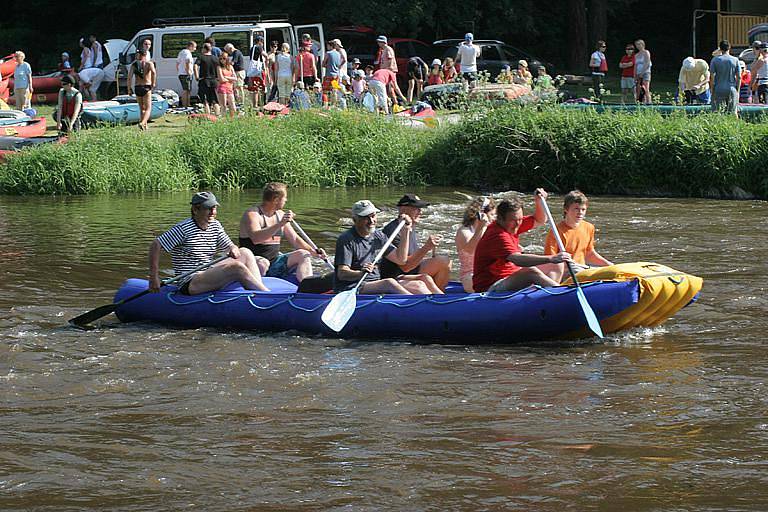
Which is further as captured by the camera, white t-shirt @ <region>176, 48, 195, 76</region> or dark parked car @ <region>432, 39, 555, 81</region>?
dark parked car @ <region>432, 39, 555, 81</region>

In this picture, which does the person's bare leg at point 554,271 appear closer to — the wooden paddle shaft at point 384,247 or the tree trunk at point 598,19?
the wooden paddle shaft at point 384,247

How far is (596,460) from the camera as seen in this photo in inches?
273

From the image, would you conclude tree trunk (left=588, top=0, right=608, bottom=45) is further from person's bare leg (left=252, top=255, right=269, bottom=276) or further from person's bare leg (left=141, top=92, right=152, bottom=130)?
person's bare leg (left=252, top=255, right=269, bottom=276)

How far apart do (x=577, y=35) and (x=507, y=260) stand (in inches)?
1027

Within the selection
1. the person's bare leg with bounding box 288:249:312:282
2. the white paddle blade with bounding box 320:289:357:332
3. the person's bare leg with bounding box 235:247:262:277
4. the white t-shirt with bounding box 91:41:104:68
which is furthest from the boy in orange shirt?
the white t-shirt with bounding box 91:41:104:68

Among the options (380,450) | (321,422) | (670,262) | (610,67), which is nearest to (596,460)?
(380,450)

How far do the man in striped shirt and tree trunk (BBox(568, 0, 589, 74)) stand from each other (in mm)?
25349

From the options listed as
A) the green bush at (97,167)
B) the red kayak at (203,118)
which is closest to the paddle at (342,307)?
the green bush at (97,167)

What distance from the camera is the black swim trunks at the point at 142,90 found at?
2206 cm

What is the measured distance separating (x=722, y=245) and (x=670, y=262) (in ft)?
4.34

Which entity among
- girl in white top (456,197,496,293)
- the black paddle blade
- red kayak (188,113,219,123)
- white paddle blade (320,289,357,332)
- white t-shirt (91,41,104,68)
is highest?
white t-shirt (91,41,104,68)

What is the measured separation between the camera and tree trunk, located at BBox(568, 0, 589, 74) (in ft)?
113

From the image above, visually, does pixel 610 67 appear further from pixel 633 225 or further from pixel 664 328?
pixel 664 328

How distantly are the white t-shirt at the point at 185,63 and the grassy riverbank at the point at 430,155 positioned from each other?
4.22 metres
